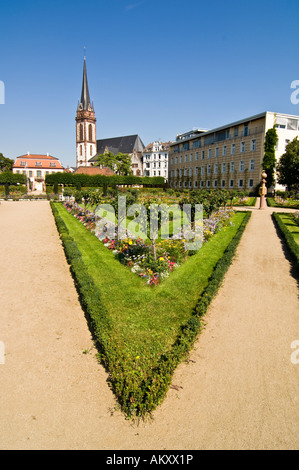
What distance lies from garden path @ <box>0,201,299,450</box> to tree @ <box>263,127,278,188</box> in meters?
34.5

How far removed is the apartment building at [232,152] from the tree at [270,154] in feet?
2.83

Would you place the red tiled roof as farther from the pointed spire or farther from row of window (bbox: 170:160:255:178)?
the pointed spire

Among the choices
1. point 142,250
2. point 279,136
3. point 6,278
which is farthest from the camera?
point 279,136

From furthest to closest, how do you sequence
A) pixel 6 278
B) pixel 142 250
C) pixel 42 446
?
pixel 142 250 → pixel 6 278 → pixel 42 446

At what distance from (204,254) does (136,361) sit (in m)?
7.01

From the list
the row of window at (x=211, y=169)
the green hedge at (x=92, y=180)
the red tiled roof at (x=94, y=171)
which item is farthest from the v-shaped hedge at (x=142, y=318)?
the red tiled roof at (x=94, y=171)

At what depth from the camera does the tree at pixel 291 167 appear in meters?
30.8

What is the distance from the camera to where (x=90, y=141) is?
100m

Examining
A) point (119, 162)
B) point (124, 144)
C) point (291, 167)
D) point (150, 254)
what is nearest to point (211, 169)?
point (291, 167)

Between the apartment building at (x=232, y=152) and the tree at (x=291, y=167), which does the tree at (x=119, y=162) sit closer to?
the apartment building at (x=232, y=152)

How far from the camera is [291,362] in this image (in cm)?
486

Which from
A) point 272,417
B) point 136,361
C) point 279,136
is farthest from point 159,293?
point 279,136
